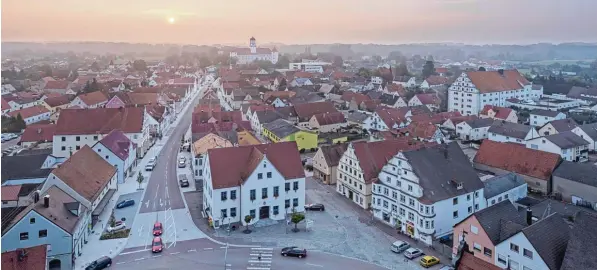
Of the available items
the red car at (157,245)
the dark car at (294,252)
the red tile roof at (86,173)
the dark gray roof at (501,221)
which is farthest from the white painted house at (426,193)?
the red tile roof at (86,173)

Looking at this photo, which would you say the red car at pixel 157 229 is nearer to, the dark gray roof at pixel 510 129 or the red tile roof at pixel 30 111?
the dark gray roof at pixel 510 129

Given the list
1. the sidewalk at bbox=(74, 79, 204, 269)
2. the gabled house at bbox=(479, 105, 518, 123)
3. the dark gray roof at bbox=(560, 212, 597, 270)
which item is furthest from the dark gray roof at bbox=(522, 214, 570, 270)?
the gabled house at bbox=(479, 105, 518, 123)

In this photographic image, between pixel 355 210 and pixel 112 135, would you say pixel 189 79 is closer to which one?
pixel 112 135

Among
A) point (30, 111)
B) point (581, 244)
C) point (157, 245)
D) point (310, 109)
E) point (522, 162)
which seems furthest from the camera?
point (30, 111)

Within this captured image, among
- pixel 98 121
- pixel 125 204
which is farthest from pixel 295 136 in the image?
pixel 125 204

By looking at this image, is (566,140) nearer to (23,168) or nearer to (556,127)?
(556,127)

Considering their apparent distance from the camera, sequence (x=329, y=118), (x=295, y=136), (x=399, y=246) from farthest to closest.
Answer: (x=329, y=118), (x=295, y=136), (x=399, y=246)
